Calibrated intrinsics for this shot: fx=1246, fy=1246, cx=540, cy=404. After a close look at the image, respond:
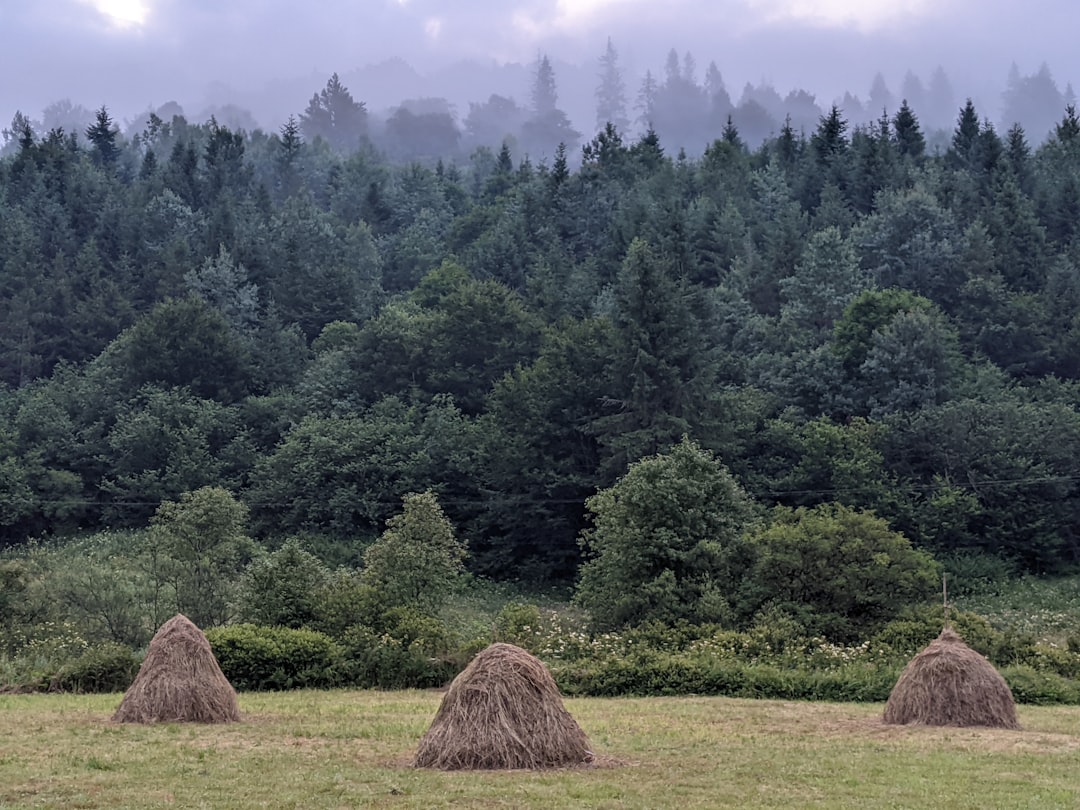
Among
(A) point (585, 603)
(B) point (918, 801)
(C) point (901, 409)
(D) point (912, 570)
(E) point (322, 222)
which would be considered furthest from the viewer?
(E) point (322, 222)

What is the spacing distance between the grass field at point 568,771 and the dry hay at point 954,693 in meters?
0.50

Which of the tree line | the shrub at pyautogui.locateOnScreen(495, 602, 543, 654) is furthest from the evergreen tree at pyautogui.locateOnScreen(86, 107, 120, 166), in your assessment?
the shrub at pyautogui.locateOnScreen(495, 602, 543, 654)

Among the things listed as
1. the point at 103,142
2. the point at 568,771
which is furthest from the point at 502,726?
the point at 103,142

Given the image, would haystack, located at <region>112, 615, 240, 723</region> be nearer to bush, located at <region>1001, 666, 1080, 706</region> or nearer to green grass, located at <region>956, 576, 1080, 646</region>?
bush, located at <region>1001, 666, 1080, 706</region>

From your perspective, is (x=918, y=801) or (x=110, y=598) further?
(x=110, y=598)

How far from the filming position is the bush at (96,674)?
1133 inches

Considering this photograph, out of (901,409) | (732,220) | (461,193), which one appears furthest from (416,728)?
(461,193)

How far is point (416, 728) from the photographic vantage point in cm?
2091

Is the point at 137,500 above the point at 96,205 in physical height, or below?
below

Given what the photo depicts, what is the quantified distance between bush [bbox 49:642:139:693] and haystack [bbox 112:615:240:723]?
803 centimetres

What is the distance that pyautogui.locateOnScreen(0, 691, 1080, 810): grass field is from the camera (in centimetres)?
1463

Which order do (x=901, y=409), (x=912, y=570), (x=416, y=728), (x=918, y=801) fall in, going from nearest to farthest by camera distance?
1. (x=918, y=801)
2. (x=416, y=728)
3. (x=912, y=570)
4. (x=901, y=409)

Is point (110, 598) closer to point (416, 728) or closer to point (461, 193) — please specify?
point (416, 728)

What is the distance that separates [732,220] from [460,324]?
31.0 m
